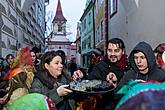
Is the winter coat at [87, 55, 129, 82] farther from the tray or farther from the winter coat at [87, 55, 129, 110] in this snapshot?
the tray

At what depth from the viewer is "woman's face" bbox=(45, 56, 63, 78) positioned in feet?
12.3

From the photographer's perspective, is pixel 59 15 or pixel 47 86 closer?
pixel 47 86

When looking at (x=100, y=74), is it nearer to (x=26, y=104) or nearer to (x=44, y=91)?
(x=44, y=91)

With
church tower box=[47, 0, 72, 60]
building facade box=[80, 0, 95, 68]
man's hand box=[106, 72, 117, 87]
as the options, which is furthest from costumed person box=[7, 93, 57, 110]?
church tower box=[47, 0, 72, 60]

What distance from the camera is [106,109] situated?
12.0 feet

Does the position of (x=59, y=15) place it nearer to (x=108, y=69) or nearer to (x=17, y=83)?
(x=108, y=69)

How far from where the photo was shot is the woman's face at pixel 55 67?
3.76 metres

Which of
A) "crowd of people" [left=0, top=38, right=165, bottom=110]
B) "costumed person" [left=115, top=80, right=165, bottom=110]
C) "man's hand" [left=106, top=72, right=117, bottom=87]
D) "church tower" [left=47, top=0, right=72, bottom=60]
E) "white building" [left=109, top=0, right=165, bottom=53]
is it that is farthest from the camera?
"church tower" [left=47, top=0, right=72, bottom=60]

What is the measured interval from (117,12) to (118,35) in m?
1.23

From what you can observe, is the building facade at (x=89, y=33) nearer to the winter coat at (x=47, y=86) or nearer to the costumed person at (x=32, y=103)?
the winter coat at (x=47, y=86)

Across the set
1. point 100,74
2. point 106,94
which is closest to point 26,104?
point 106,94

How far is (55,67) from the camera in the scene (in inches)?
148

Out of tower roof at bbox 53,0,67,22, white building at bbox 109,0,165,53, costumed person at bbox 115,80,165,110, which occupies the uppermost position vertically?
tower roof at bbox 53,0,67,22

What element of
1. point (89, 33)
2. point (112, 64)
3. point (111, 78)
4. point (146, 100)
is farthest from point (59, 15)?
point (146, 100)
